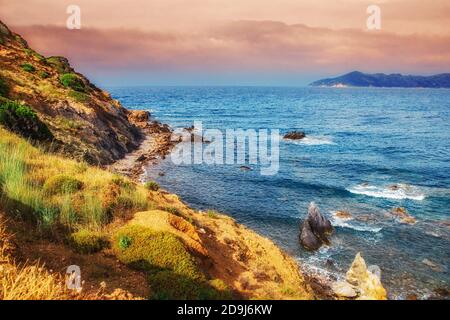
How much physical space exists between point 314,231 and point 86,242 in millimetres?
17974

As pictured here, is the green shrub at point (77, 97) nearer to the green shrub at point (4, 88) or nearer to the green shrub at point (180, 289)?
the green shrub at point (4, 88)

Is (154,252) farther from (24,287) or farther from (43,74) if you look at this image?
(43,74)

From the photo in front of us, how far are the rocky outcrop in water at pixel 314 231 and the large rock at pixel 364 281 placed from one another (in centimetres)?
486

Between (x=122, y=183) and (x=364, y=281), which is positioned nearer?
(x=122, y=183)

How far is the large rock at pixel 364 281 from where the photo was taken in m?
16.7

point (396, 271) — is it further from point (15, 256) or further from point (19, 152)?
point (19, 152)

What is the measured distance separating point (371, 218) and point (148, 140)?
3761cm

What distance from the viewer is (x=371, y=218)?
96.7 feet

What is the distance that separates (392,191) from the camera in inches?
1430

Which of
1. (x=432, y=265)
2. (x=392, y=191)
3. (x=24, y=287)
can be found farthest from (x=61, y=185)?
(x=392, y=191)

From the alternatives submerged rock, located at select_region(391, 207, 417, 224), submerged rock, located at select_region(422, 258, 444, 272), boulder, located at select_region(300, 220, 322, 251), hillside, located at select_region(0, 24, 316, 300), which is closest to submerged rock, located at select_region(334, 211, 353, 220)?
submerged rock, located at select_region(391, 207, 417, 224)

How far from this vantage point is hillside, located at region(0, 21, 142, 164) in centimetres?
3022

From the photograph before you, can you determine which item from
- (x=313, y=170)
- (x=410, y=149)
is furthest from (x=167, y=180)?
(x=410, y=149)
